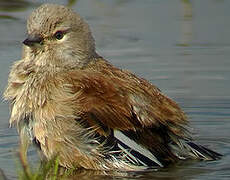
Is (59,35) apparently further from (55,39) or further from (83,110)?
(83,110)

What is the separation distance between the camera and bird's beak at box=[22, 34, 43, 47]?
932cm

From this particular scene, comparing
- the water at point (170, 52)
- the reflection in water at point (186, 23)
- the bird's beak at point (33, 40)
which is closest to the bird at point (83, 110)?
the bird's beak at point (33, 40)

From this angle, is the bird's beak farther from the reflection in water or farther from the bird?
the reflection in water

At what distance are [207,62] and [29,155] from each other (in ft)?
11.6

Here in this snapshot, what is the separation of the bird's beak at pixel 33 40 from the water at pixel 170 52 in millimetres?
1148

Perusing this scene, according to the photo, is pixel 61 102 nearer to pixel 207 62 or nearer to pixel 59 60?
pixel 59 60

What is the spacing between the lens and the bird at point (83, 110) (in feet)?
29.6

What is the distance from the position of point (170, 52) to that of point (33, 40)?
345cm

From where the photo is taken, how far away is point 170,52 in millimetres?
12453

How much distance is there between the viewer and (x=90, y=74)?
30.5ft

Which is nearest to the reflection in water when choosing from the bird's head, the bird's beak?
the bird's head

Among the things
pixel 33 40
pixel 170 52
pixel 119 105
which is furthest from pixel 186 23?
pixel 119 105

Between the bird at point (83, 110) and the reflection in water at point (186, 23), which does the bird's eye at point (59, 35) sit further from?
the reflection in water at point (186, 23)

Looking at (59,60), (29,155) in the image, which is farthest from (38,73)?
(29,155)
